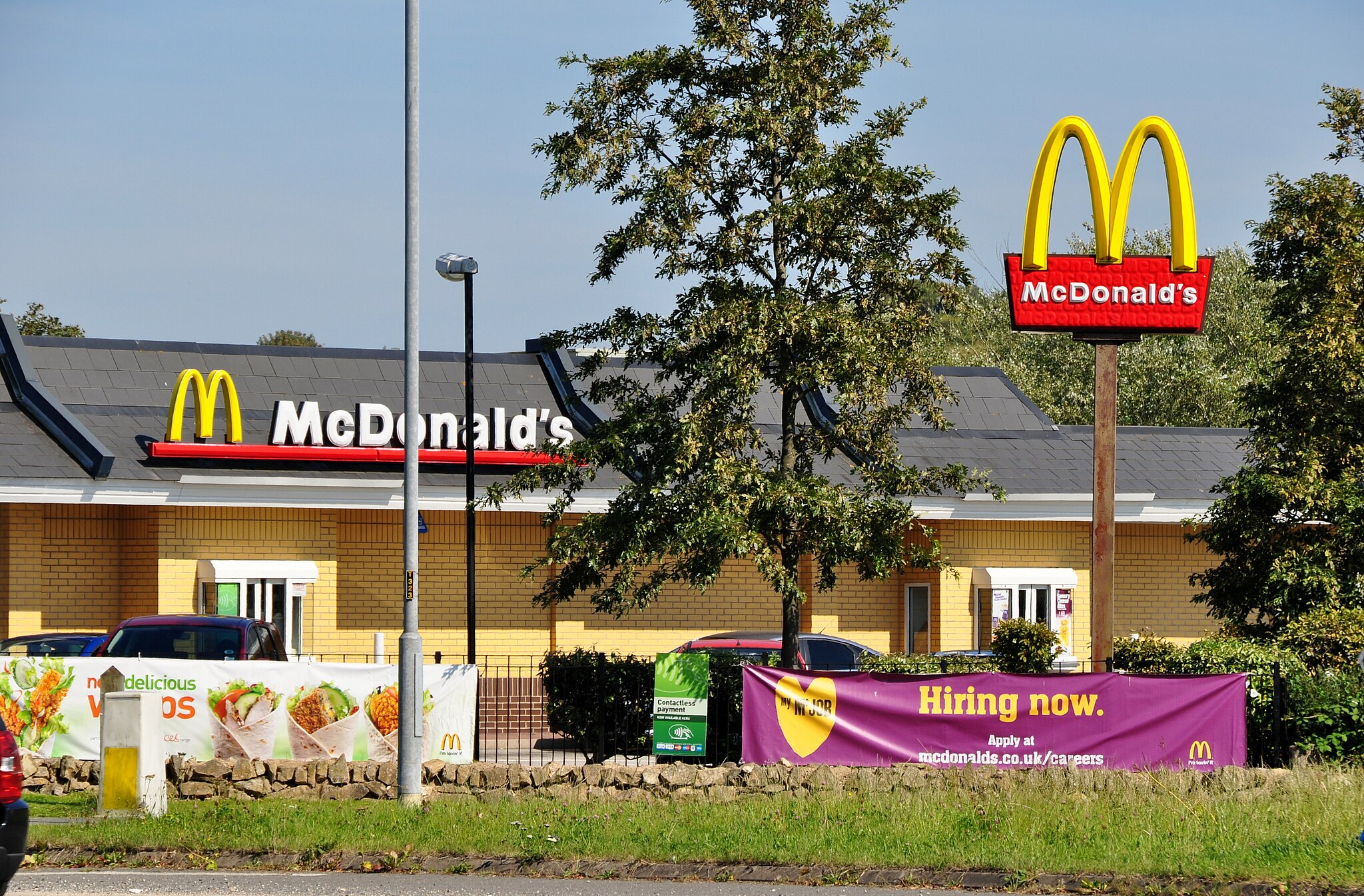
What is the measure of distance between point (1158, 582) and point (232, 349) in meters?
18.7

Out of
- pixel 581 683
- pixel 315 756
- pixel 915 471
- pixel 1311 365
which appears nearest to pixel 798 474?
pixel 915 471

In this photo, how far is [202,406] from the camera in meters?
26.2

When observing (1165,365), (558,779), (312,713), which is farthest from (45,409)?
(1165,365)

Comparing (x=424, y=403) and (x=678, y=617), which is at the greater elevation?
(x=424, y=403)

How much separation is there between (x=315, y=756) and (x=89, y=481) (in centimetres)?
→ 1011

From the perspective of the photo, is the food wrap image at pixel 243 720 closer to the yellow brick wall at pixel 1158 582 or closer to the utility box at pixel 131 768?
the utility box at pixel 131 768

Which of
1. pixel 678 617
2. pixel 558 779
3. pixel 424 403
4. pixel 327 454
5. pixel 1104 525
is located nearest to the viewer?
pixel 558 779

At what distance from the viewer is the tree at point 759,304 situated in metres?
16.8

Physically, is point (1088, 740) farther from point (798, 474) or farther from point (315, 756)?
point (315, 756)

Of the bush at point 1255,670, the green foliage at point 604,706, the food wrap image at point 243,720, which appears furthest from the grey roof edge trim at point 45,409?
the bush at point 1255,670

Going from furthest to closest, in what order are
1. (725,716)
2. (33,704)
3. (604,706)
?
(604,706), (725,716), (33,704)

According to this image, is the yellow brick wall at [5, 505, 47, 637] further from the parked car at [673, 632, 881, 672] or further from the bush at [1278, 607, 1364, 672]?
the bush at [1278, 607, 1364, 672]

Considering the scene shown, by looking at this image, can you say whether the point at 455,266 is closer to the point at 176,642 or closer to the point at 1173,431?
the point at 176,642

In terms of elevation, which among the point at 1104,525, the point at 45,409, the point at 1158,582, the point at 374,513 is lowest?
the point at 1158,582
